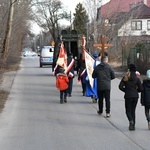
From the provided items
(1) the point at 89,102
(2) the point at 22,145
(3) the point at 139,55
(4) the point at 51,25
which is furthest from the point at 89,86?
(4) the point at 51,25

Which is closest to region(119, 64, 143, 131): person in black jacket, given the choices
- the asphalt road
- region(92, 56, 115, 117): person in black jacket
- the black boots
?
the black boots

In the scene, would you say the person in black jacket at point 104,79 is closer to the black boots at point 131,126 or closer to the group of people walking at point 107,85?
the group of people walking at point 107,85

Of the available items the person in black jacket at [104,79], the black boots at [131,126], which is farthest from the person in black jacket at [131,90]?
the person in black jacket at [104,79]

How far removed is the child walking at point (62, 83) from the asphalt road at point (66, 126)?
0.92ft

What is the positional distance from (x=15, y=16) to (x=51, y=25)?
205ft

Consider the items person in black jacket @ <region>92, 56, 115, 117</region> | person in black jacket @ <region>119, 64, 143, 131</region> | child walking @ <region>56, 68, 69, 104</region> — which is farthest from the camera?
child walking @ <region>56, 68, 69, 104</region>

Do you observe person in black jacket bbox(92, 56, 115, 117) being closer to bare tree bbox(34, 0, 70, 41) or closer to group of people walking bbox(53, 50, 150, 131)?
group of people walking bbox(53, 50, 150, 131)

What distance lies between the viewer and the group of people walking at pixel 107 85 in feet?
33.6

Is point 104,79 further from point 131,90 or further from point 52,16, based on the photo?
point 52,16

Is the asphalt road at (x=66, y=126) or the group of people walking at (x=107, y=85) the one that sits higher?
the group of people walking at (x=107, y=85)

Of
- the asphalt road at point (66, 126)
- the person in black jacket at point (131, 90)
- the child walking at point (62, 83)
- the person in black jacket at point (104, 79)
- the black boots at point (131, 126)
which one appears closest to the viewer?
the asphalt road at point (66, 126)

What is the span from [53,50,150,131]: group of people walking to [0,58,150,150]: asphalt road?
35 centimetres

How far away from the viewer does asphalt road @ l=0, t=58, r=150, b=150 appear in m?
8.78

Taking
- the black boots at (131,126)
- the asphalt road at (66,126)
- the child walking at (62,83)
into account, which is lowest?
the asphalt road at (66,126)
